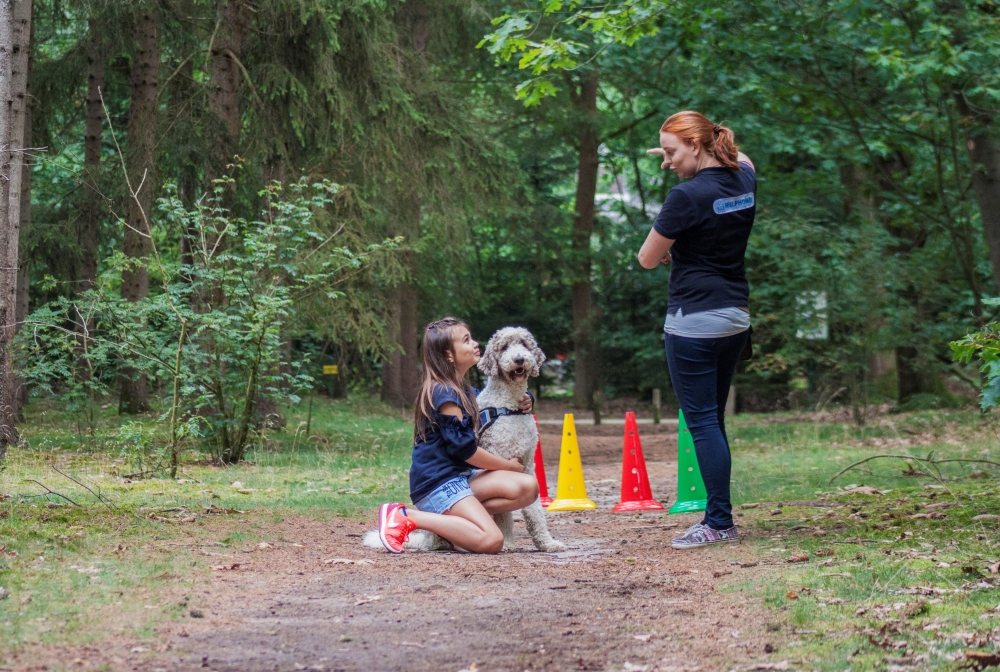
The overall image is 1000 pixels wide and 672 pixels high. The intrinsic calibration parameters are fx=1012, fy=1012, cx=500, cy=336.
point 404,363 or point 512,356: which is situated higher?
point 512,356

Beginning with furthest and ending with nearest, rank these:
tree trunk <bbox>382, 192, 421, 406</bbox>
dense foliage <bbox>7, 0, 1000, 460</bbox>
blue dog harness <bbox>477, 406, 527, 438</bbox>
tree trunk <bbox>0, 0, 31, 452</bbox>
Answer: tree trunk <bbox>382, 192, 421, 406</bbox>
dense foliage <bbox>7, 0, 1000, 460</bbox>
tree trunk <bbox>0, 0, 31, 452</bbox>
blue dog harness <bbox>477, 406, 527, 438</bbox>

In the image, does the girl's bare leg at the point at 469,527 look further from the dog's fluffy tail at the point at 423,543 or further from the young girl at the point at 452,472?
the dog's fluffy tail at the point at 423,543

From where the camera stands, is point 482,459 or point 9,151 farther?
point 9,151

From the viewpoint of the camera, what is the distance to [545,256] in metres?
25.5

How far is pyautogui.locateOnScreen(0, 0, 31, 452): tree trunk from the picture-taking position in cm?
677

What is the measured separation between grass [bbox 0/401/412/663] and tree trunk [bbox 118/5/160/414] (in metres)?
1.32

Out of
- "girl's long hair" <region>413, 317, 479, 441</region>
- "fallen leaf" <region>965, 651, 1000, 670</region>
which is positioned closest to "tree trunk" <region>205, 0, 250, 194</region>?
"girl's long hair" <region>413, 317, 479, 441</region>

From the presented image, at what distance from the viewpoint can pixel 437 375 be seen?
560 cm

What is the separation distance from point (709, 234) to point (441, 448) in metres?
1.85

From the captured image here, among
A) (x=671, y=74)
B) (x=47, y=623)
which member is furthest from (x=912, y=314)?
(x=47, y=623)

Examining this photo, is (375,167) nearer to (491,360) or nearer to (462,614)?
(491,360)

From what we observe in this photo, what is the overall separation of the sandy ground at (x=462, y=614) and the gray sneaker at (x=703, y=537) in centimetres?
10

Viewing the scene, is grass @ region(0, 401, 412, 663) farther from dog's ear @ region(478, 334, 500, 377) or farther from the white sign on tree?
the white sign on tree

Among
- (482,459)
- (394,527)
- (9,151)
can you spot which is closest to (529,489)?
(482,459)
